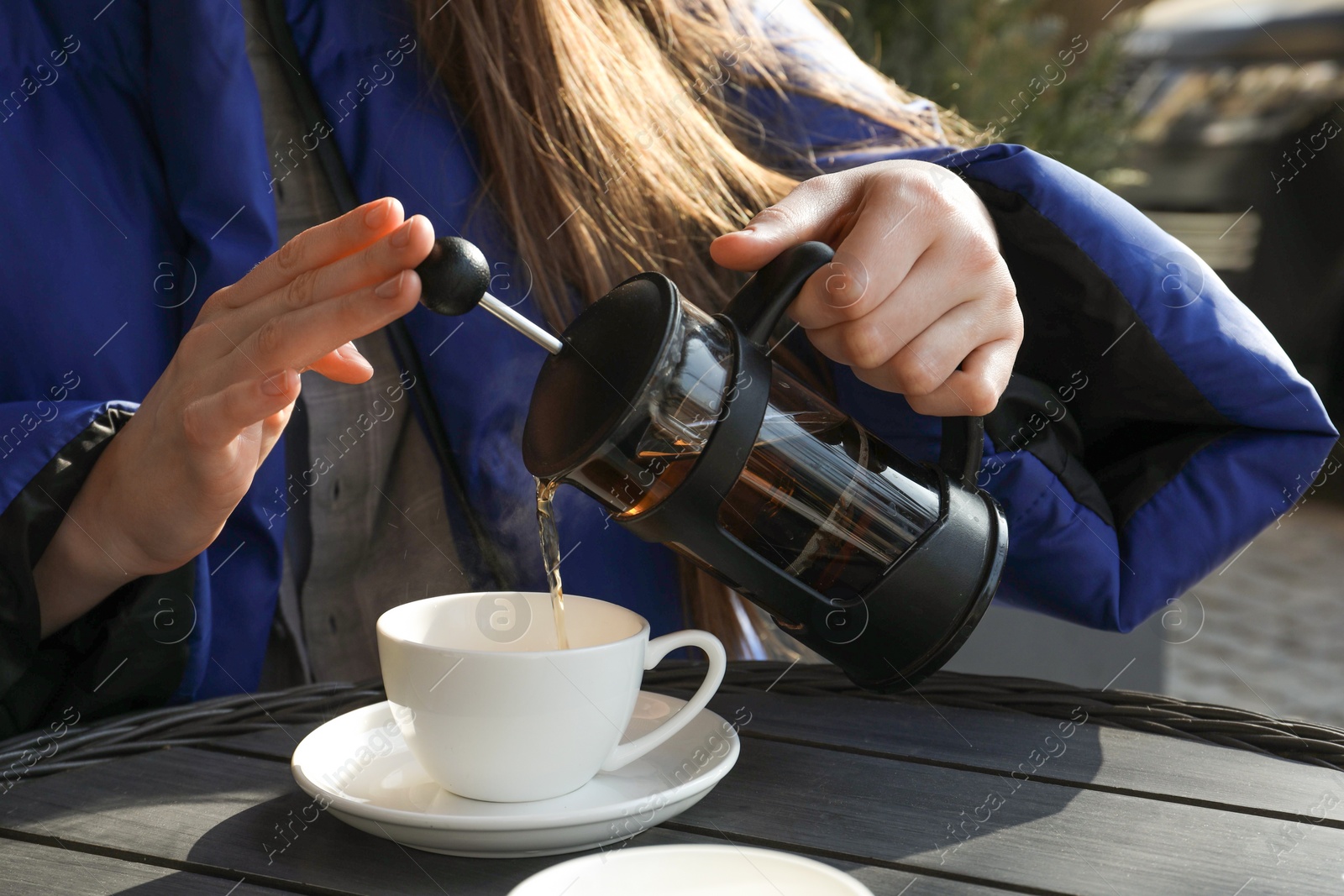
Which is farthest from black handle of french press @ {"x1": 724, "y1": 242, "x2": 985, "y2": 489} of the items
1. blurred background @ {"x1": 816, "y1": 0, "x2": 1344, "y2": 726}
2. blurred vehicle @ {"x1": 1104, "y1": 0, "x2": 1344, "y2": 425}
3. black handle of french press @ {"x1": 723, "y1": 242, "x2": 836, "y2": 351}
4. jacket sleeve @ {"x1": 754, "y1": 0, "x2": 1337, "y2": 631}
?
blurred vehicle @ {"x1": 1104, "y1": 0, "x2": 1344, "y2": 425}

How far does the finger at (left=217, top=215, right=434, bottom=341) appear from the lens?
638 mm

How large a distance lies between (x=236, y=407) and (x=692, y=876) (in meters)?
0.43

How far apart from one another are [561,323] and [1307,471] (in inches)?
27.3

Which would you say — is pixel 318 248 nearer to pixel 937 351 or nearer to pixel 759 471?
pixel 759 471

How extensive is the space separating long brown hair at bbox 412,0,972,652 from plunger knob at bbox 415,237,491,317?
462 millimetres

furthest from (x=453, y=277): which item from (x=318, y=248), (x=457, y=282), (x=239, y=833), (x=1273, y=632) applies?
(x=1273, y=632)

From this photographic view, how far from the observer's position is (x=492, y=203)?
3.73ft

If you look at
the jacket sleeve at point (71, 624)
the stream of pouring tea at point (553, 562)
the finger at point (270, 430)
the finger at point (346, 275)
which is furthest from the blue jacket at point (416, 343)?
the stream of pouring tea at point (553, 562)

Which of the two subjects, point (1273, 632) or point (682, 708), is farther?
point (1273, 632)

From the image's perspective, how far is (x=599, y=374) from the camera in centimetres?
63

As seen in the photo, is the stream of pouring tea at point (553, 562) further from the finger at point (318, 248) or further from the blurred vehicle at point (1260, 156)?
the blurred vehicle at point (1260, 156)

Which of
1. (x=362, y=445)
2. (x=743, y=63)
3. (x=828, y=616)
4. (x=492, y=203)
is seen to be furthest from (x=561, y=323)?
(x=828, y=616)

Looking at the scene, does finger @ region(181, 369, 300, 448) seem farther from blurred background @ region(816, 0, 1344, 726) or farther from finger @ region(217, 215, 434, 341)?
blurred background @ region(816, 0, 1344, 726)

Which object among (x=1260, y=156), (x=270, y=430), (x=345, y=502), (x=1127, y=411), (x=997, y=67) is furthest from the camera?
(x=1260, y=156)
